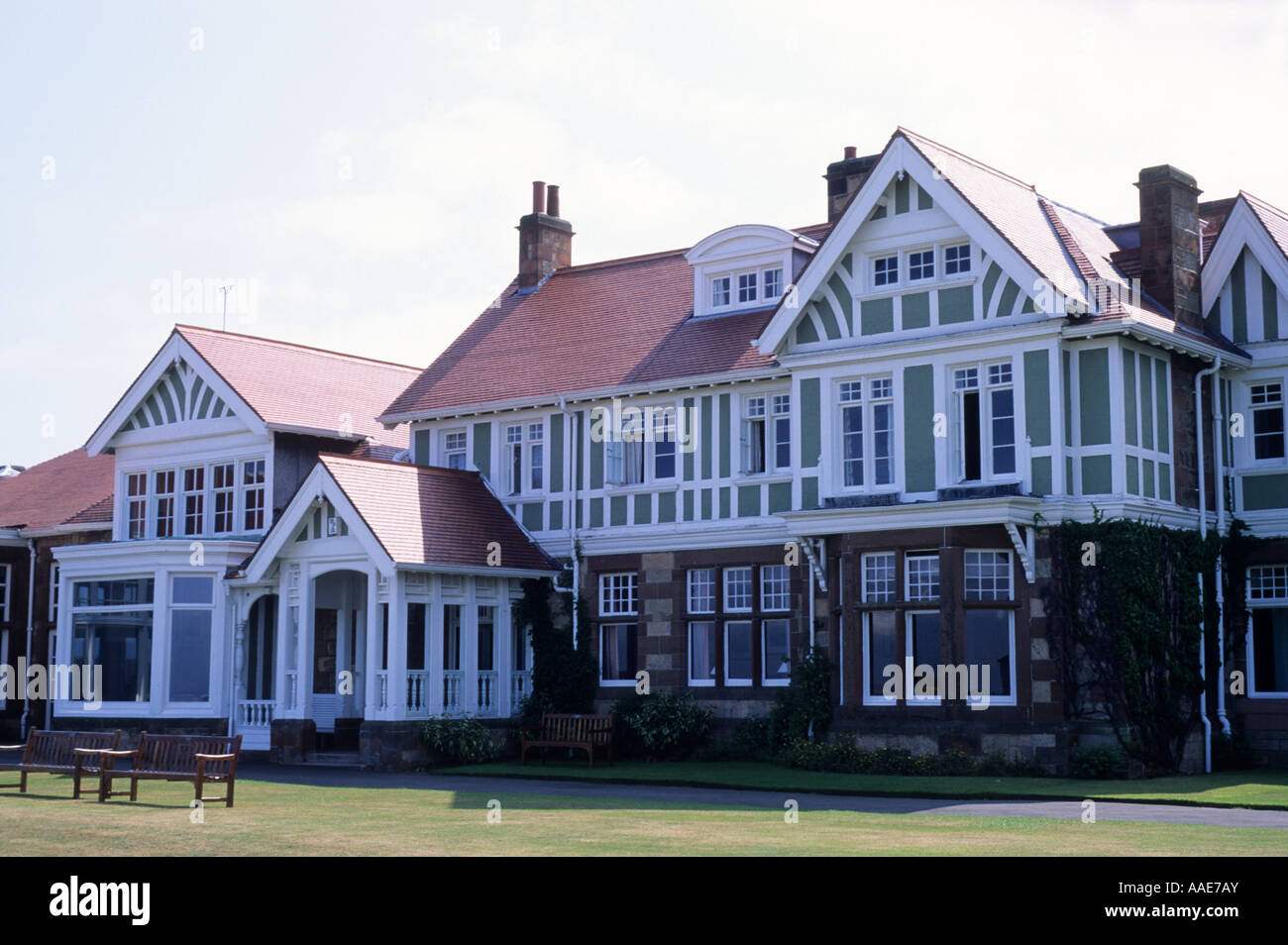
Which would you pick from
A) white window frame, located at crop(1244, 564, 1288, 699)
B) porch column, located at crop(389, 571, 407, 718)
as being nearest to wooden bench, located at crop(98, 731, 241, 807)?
porch column, located at crop(389, 571, 407, 718)

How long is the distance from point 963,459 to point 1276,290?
674 centimetres

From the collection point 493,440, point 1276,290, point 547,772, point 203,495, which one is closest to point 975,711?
point 547,772

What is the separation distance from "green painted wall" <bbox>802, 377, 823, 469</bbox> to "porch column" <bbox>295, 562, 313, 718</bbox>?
946 centimetres

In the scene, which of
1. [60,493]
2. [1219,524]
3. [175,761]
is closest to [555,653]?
[175,761]

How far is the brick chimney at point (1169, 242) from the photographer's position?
2695cm

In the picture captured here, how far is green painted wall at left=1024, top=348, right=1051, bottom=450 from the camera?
24766mm

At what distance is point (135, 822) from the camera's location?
1727 centimetres

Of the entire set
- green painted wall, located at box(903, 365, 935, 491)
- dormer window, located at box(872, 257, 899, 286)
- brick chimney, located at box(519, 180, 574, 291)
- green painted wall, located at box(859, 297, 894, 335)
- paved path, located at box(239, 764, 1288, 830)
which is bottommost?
paved path, located at box(239, 764, 1288, 830)

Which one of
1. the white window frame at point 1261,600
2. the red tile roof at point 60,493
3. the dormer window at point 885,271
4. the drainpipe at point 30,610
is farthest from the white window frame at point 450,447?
the white window frame at point 1261,600

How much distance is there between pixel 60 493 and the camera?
41.9m

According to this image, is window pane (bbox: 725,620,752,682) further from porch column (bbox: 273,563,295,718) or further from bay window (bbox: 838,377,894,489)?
porch column (bbox: 273,563,295,718)

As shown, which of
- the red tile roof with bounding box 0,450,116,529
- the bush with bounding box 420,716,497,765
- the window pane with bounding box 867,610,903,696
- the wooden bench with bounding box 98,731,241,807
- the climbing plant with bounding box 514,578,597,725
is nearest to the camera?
the wooden bench with bounding box 98,731,241,807
